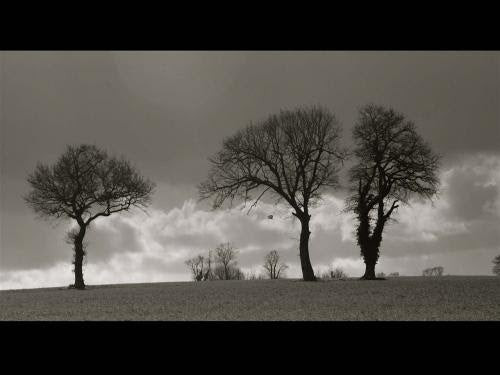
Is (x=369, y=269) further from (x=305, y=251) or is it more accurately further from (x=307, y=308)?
(x=307, y=308)

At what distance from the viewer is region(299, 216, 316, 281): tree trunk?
3897cm

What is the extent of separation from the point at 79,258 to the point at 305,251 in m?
21.3

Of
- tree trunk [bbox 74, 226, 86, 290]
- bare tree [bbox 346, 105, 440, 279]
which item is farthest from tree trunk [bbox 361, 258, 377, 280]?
tree trunk [bbox 74, 226, 86, 290]

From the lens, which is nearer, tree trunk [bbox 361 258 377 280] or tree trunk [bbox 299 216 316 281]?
tree trunk [bbox 299 216 316 281]

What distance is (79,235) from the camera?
4525 cm

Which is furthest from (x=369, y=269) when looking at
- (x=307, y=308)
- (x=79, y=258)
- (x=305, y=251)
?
(x=79, y=258)

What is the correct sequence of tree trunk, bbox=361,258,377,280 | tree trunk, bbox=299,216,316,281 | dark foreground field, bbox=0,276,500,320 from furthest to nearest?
tree trunk, bbox=361,258,377,280 < tree trunk, bbox=299,216,316,281 < dark foreground field, bbox=0,276,500,320

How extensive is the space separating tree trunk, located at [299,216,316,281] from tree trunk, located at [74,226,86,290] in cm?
2055

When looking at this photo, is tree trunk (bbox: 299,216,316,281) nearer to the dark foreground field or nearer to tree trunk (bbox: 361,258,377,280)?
tree trunk (bbox: 361,258,377,280)

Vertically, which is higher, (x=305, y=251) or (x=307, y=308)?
(x=305, y=251)

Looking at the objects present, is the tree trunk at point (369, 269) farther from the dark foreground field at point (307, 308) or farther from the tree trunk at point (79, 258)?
the tree trunk at point (79, 258)

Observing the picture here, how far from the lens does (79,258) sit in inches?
1790
